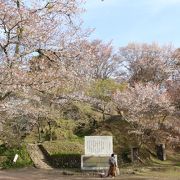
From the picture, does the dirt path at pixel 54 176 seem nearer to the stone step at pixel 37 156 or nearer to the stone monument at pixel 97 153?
the stone monument at pixel 97 153

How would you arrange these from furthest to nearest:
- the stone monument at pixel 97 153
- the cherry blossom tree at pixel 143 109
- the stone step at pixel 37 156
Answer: the cherry blossom tree at pixel 143 109, the stone step at pixel 37 156, the stone monument at pixel 97 153

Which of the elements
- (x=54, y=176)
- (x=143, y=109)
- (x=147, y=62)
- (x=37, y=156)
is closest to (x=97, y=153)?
(x=54, y=176)

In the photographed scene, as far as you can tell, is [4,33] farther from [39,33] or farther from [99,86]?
[99,86]

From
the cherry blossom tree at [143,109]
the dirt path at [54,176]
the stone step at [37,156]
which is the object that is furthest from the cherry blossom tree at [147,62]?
the dirt path at [54,176]

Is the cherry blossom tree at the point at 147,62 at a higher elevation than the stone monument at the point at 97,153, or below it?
higher

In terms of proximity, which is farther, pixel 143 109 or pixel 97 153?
pixel 143 109

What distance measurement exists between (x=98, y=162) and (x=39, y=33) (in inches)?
537

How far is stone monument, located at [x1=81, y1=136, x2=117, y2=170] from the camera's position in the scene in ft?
75.5

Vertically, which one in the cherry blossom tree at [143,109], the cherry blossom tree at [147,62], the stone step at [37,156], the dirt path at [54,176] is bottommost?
the dirt path at [54,176]

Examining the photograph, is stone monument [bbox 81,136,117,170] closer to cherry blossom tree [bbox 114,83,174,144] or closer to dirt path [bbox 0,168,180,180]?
dirt path [bbox 0,168,180,180]

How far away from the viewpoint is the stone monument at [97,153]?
23.0 meters

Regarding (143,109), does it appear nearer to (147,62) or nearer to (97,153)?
(97,153)

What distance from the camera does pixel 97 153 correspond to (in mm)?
23391

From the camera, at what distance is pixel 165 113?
96.5 ft
